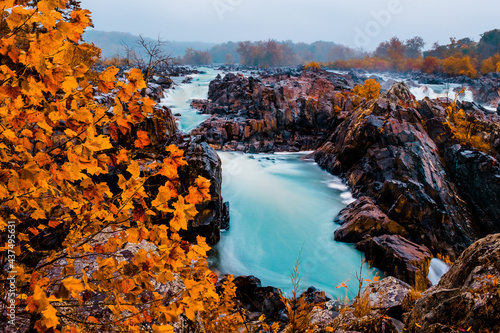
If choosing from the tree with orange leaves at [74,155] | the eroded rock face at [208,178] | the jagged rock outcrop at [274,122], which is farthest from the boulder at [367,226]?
the jagged rock outcrop at [274,122]

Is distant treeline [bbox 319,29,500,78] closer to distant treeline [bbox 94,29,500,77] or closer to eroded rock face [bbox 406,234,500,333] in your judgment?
distant treeline [bbox 94,29,500,77]

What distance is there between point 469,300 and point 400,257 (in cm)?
628

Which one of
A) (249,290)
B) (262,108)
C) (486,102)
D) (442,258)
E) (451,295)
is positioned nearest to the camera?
(451,295)

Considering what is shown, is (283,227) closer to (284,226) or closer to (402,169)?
(284,226)

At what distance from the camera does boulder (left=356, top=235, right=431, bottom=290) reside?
7.89m

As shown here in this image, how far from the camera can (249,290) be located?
707 centimetres

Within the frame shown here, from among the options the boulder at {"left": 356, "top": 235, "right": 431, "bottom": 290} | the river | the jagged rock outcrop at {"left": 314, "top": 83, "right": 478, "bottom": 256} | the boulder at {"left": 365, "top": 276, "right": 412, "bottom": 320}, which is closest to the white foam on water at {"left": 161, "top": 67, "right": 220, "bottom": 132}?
the river

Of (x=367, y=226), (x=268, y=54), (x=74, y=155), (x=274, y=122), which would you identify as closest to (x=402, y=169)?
(x=367, y=226)

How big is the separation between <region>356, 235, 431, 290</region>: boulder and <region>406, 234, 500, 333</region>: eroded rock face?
14.3 feet

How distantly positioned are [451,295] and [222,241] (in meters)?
8.08

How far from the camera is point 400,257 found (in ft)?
27.2

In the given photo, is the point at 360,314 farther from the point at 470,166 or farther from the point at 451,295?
the point at 470,166

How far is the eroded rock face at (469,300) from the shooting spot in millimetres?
2529

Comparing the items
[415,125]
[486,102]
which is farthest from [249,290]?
[486,102]
